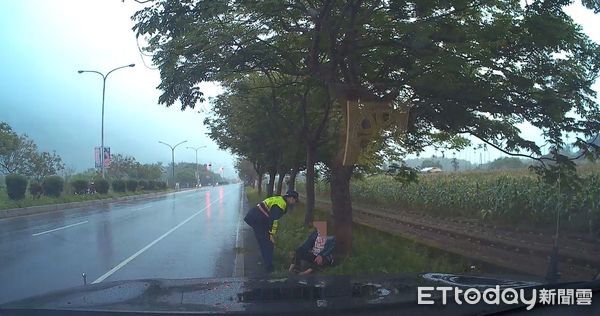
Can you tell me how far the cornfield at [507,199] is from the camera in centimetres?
1308

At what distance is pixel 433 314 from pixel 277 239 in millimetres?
8897

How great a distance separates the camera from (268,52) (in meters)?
9.32

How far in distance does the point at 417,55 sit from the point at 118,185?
151 feet

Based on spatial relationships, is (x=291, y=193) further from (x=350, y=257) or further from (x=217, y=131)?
(x=217, y=131)

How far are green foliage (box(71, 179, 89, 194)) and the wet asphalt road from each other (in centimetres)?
1958

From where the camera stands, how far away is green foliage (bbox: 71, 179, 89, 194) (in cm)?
3816

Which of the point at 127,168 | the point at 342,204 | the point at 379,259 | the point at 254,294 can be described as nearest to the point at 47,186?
the point at 342,204

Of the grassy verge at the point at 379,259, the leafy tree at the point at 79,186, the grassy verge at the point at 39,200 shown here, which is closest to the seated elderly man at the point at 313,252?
the grassy verge at the point at 379,259

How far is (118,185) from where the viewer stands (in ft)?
164

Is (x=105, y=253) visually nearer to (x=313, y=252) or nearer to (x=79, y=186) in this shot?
(x=313, y=252)

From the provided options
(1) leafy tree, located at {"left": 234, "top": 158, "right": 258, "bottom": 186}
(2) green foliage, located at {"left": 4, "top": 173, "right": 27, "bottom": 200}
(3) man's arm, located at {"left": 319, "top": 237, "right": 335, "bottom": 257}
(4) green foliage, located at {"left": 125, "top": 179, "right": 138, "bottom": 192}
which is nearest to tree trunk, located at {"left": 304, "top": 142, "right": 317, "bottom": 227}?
(3) man's arm, located at {"left": 319, "top": 237, "right": 335, "bottom": 257}

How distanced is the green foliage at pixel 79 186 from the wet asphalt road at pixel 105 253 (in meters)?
19.6

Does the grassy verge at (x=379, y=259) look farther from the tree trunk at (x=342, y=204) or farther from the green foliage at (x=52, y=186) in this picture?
the green foliage at (x=52, y=186)

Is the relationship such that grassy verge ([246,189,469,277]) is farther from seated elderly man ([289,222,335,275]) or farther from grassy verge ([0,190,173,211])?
grassy verge ([0,190,173,211])
